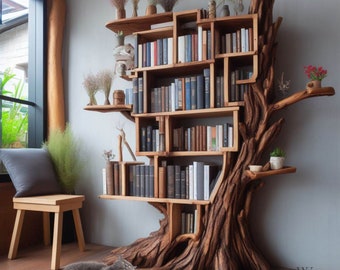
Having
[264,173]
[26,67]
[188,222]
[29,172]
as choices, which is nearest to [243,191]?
[264,173]

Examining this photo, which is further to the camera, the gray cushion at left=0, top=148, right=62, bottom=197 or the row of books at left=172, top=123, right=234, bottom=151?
the gray cushion at left=0, top=148, right=62, bottom=197

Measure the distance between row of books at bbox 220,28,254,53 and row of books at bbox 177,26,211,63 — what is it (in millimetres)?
122

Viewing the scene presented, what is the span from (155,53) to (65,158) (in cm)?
125

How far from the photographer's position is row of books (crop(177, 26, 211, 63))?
234cm

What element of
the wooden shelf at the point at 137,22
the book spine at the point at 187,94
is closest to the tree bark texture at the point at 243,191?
the book spine at the point at 187,94

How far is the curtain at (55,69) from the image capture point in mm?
3197

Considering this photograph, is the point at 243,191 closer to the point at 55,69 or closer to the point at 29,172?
the point at 29,172

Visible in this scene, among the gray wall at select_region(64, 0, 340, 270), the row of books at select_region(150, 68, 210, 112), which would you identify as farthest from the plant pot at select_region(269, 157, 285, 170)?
the row of books at select_region(150, 68, 210, 112)

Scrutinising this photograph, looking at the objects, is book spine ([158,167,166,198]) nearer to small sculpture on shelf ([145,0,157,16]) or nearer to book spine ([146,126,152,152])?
book spine ([146,126,152,152])

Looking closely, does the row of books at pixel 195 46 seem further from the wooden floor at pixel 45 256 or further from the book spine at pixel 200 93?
the wooden floor at pixel 45 256

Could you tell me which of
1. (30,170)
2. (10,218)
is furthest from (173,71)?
(10,218)

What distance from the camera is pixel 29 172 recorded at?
8.75 feet

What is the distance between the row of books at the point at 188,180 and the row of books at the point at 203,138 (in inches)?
5.7

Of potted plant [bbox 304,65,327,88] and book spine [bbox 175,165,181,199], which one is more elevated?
potted plant [bbox 304,65,327,88]
